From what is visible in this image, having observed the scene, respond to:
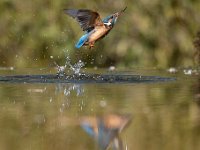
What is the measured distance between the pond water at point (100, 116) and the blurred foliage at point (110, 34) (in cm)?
461

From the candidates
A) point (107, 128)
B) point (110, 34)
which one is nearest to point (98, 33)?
point (110, 34)

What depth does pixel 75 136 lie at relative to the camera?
5668mm

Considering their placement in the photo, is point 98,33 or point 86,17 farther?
point 86,17

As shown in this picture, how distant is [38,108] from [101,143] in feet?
6.66

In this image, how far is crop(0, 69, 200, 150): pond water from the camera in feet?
17.7

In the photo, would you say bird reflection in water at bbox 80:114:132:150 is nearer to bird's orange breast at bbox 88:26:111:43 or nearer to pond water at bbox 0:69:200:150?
pond water at bbox 0:69:200:150

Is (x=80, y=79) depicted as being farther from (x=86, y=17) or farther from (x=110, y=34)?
(x=110, y=34)

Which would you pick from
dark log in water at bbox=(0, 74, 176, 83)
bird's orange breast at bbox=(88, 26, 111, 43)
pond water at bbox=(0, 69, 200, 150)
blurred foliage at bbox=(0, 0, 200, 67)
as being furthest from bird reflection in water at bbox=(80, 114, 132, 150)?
blurred foliage at bbox=(0, 0, 200, 67)

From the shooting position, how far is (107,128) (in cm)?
609

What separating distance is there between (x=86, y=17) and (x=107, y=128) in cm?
483

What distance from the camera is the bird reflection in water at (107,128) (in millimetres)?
5379

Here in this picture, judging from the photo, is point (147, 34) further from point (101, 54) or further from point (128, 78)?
point (128, 78)

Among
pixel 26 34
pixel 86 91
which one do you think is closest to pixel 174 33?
pixel 26 34

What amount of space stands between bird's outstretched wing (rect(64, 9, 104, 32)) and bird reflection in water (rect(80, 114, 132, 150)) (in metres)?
4.09
